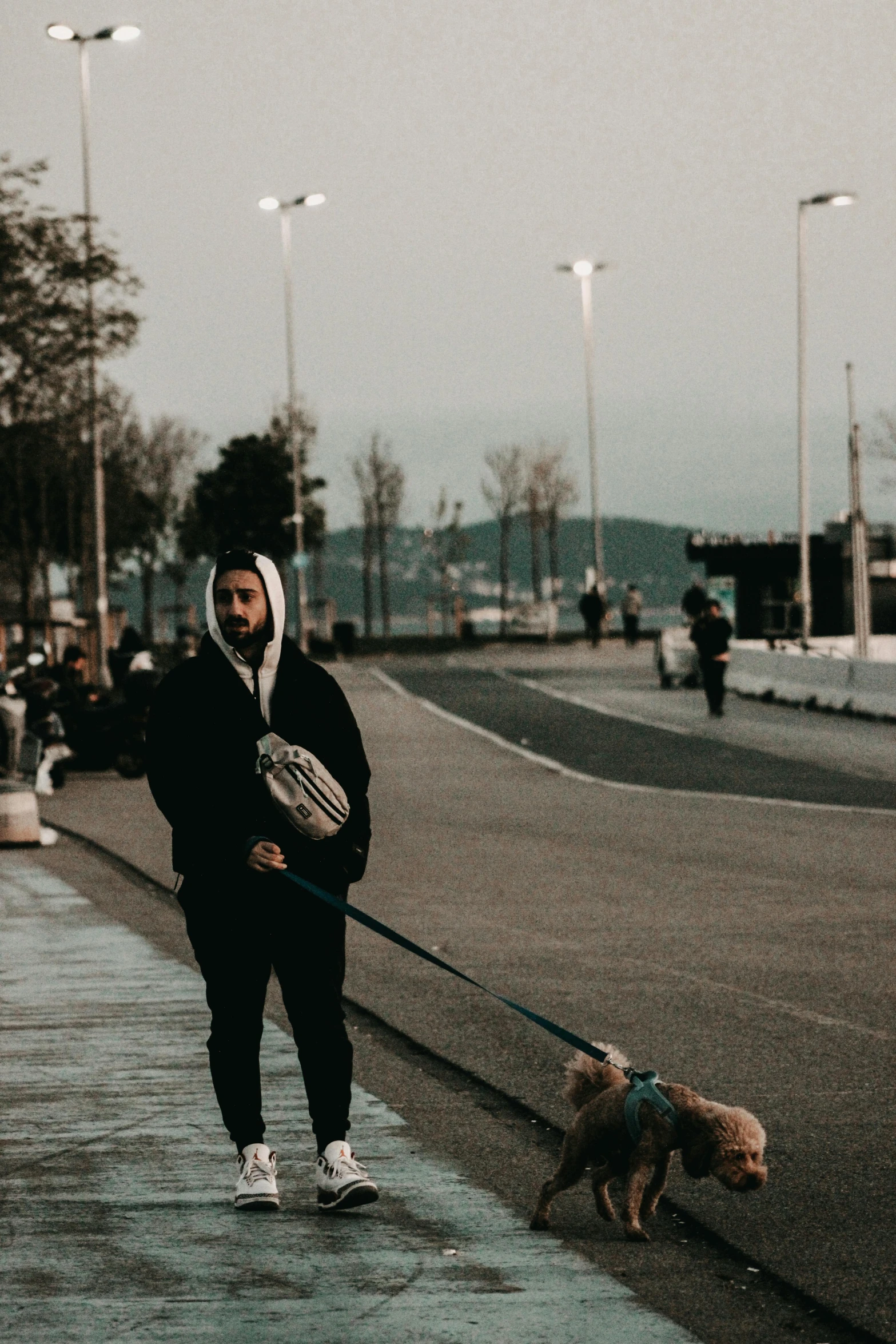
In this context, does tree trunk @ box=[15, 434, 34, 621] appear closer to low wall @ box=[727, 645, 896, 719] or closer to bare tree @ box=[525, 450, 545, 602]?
low wall @ box=[727, 645, 896, 719]

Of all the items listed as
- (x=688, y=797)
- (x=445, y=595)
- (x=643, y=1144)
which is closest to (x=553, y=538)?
(x=445, y=595)

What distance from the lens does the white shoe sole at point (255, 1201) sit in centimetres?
526

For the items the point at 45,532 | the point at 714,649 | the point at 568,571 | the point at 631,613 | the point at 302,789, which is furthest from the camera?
the point at 568,571

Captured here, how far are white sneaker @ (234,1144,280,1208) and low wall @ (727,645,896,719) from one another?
2514cm

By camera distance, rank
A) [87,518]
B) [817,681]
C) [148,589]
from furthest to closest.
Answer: [148,589], [87,518], [817,681]

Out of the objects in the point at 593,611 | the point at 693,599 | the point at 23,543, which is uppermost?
the point at 23,543

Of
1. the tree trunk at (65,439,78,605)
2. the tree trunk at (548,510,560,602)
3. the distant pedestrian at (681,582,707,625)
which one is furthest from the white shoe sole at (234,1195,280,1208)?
the tree trunk at (548,510,560,602)

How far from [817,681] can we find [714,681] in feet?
8.99

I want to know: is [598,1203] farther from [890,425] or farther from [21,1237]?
[890,425]

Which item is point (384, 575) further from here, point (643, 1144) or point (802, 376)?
point (643, 1144)

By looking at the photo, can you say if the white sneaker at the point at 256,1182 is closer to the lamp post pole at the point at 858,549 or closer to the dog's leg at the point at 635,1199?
the dog's leg at the point at 635,1199

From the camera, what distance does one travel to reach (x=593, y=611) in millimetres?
58188

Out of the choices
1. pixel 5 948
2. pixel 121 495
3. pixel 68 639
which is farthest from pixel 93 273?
pixel 121 495

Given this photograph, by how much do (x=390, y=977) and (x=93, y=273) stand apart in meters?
25.6
